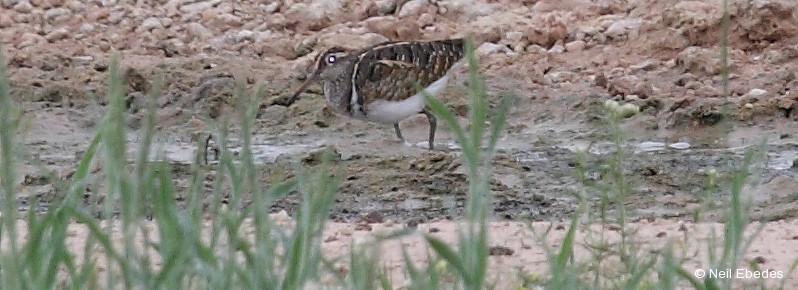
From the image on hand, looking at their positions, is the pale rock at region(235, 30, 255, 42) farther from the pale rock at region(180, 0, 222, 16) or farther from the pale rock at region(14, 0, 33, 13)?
the pale rock at region(14, 0, 33, 13)

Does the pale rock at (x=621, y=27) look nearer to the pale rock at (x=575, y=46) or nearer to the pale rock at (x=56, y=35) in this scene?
the pale rock at (x=575, y=46)

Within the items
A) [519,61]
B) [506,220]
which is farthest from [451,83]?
[506,220]

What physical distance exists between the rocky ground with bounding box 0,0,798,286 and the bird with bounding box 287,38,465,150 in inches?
8.2

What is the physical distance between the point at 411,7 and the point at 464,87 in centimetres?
157

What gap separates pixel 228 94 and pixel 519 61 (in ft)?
6.08

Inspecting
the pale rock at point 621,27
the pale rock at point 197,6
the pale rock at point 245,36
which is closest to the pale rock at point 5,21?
the pale rock at point 197,6

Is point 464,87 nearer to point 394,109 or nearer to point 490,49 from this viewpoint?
point 490,49

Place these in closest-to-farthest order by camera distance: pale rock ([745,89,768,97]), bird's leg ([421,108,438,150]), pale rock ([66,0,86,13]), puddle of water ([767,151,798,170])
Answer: puddle of water ([767,151,798,170]) → bird's leg ([421,108,438,150]) → pale rock ([745,89,768,97]) → pale rock ([66,0,86,13])

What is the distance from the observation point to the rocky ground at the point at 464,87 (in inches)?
284

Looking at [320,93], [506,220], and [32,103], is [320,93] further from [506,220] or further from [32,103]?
[506,220]

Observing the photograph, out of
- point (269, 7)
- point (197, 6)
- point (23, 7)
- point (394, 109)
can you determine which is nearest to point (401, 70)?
point (394, 109)

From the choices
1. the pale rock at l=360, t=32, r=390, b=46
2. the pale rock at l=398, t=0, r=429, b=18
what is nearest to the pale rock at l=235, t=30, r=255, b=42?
the pale rock at l=360, t=32, r=390, b=46

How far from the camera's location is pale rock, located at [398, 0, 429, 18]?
1095 centimetres

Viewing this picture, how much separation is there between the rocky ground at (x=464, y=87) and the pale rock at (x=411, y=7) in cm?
2
